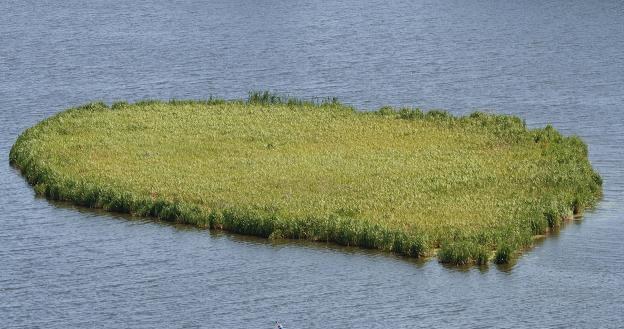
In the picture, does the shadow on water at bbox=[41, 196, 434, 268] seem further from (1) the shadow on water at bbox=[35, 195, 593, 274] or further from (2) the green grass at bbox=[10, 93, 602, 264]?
(2) the green grass at bbox=[10, 93, 602, 264]

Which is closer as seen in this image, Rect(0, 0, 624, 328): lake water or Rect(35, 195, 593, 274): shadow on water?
Rect(0, 0, 624, 328): lake water

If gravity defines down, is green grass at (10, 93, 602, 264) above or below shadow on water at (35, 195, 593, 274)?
above

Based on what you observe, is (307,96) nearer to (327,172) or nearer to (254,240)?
(327,172)

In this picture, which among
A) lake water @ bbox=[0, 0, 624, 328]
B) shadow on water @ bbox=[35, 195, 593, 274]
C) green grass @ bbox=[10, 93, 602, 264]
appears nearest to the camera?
lake water @ bbox=[0, 0, 624, 328]

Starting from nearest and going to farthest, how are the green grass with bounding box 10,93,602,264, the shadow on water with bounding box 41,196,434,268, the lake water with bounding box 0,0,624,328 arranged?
the lake water with bounding box 0,0,624,328
the shadow on water with bounding box 41,196,434,268
the green grass with bounding box 10,93,602,264

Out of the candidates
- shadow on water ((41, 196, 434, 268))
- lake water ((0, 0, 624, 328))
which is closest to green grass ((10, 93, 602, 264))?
shadow on water ((41, 196, 434, 268))

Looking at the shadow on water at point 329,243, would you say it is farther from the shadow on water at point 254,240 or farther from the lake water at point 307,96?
the lake water at point 307,96
